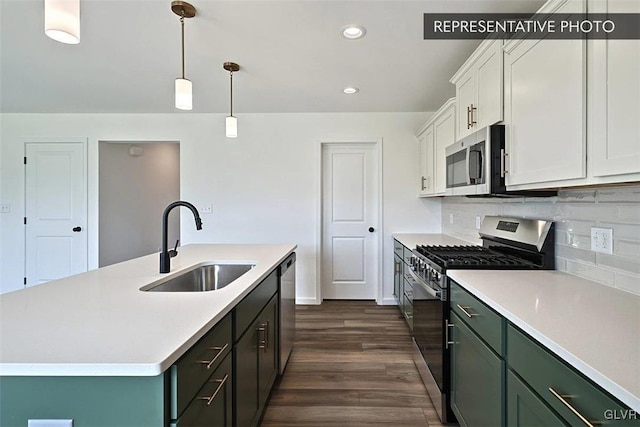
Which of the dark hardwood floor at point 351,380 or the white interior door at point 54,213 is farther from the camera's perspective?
the white interior door at point 54,213

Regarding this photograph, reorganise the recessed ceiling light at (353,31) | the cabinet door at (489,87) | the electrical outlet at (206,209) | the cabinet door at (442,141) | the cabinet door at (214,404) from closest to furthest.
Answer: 1. the cabinet door at (214,404)
2. the cabinet door at (489,87)
3. the recessed ceiling light at (353,31)
4. the cabinet door at (442,141)
5. the electrical outlet at (206,209)

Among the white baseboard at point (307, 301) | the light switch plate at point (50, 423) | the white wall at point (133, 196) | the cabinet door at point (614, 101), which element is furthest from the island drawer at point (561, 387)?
the white wall at point (133, 196)

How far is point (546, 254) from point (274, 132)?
3.28 metres

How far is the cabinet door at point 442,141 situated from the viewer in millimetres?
2842

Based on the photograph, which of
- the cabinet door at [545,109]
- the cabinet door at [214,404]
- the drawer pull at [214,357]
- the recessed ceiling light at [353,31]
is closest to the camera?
the cabinet door at [214,404]

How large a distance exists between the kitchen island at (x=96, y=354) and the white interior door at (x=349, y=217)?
3197 mm

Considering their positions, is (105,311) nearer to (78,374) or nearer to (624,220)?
(78,374)

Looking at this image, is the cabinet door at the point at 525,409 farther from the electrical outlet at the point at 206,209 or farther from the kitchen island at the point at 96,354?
the electrical outlet at the point at 206,209

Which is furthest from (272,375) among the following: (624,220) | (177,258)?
(624,220)

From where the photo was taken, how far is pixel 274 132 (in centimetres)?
432

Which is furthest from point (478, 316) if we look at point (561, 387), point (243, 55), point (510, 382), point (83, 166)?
point (83, 166)

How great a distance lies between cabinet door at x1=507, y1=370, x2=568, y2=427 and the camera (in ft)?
3.25
